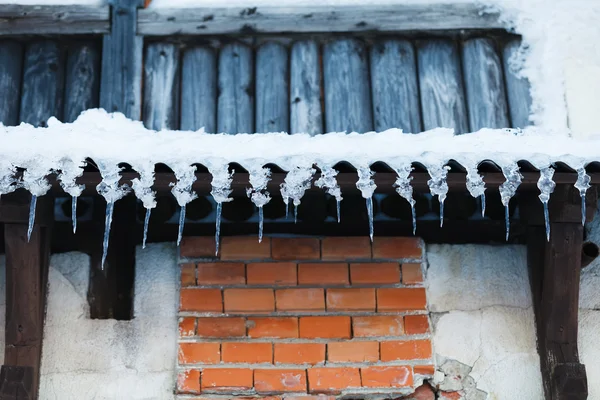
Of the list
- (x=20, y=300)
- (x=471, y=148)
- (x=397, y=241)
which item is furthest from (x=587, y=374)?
(x=20, y=300)

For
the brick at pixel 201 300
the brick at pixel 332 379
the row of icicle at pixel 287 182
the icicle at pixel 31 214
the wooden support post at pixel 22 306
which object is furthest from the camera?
the brick at pixel 201 300

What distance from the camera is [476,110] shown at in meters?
3.21

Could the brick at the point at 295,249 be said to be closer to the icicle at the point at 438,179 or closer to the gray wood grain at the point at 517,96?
the icicle at the point at 438,179

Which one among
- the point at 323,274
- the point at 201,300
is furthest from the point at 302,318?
the point at 201,300

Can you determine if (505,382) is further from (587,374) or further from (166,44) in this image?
(166,44)

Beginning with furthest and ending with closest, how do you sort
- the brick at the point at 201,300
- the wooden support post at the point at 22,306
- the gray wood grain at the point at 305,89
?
1. the gray wood grain at the point at 305,89
2. the brick at the point at 201,300
3. the wooden support post at the point at 22,306

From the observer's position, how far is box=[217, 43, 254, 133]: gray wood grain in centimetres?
320

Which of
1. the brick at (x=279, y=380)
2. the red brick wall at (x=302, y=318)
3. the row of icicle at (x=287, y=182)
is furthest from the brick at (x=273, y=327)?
the row of icicle at (x=287, y=182)

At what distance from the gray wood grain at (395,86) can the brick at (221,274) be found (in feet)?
2.82

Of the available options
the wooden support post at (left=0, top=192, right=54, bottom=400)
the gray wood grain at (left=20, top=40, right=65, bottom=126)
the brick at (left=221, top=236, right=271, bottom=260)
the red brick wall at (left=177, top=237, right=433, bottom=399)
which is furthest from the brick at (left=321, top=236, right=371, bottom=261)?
the gray wood grain at (left=20, top=40, right=65, bottom=126)

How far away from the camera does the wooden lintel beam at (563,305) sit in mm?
2777

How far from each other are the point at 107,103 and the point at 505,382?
203cm

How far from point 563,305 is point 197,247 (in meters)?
1.47

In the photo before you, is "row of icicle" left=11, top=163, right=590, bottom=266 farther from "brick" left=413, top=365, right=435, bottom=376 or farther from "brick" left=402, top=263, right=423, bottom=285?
"brick" left=413, top=365, right=435, bottom=376
